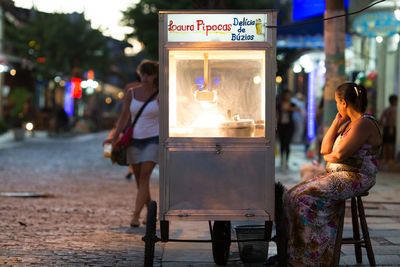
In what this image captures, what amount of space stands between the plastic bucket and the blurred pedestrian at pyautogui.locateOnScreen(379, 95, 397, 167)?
404 inches

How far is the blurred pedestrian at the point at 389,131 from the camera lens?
15688mm

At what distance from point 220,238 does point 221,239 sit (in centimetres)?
2

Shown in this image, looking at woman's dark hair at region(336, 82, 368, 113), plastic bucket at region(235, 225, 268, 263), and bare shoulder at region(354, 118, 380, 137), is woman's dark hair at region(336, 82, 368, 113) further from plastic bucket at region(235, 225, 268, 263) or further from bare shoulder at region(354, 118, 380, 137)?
plastic bucket at region(235, 225, 268, 263)

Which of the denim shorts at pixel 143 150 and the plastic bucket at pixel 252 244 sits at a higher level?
the denim shorts at pixel 143 150

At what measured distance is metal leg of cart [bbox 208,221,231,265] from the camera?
19.2 ft

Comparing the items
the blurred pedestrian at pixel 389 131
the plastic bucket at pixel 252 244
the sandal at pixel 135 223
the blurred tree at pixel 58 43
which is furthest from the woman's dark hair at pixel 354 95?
the blurred tree at pixel 58 43

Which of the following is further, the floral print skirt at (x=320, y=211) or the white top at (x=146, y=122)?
the white top at (x=146, y=122)

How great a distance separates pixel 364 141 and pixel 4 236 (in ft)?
13.1

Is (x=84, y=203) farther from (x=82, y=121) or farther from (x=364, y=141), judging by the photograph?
(x=82, y=121)

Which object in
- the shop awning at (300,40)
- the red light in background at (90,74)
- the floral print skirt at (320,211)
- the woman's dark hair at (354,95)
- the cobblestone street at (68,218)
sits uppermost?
the shop awning at (300,40)

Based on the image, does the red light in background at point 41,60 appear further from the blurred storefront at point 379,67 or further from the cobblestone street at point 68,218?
the cobblestone street at point 68,218

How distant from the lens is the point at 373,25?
45.7 feet

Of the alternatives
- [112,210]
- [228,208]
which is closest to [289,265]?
[228,208]

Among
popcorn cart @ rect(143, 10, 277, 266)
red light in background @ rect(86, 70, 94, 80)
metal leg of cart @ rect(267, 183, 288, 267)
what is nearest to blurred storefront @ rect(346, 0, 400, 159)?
metal leg of cart @ rect(267, 183, 288, 267)
